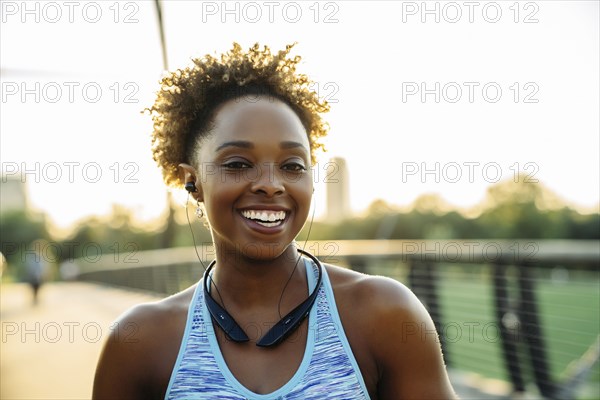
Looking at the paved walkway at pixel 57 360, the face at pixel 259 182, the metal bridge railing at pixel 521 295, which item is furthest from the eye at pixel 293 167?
the metal bridge railing at pixel 521 295

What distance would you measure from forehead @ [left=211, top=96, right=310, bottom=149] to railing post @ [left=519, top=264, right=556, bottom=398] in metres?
2.96

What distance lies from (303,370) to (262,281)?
0.36 metres

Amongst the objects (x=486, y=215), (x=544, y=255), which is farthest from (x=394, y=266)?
(x=486, y=215)

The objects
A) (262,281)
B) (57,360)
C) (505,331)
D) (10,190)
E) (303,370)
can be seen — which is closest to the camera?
(303,370)

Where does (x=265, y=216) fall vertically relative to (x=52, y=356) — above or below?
above

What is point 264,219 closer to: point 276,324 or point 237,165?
point 237,165

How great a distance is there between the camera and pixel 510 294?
15.5 feet

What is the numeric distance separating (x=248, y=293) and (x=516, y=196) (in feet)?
212

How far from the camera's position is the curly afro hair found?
87.2 inches

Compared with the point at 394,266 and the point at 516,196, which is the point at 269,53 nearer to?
the point at 394,266

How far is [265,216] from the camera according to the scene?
75.7 inches

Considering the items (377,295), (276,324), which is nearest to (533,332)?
(377,295)

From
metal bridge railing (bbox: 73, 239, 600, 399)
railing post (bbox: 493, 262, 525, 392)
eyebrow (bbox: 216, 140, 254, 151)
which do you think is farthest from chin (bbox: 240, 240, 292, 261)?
railing post (bbox: 493, 262, 525, 392)

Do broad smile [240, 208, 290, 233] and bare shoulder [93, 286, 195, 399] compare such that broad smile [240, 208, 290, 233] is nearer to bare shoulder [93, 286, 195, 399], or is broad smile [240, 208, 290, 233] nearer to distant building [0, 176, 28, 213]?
bare shoulder [93, 286, 195, 399]
